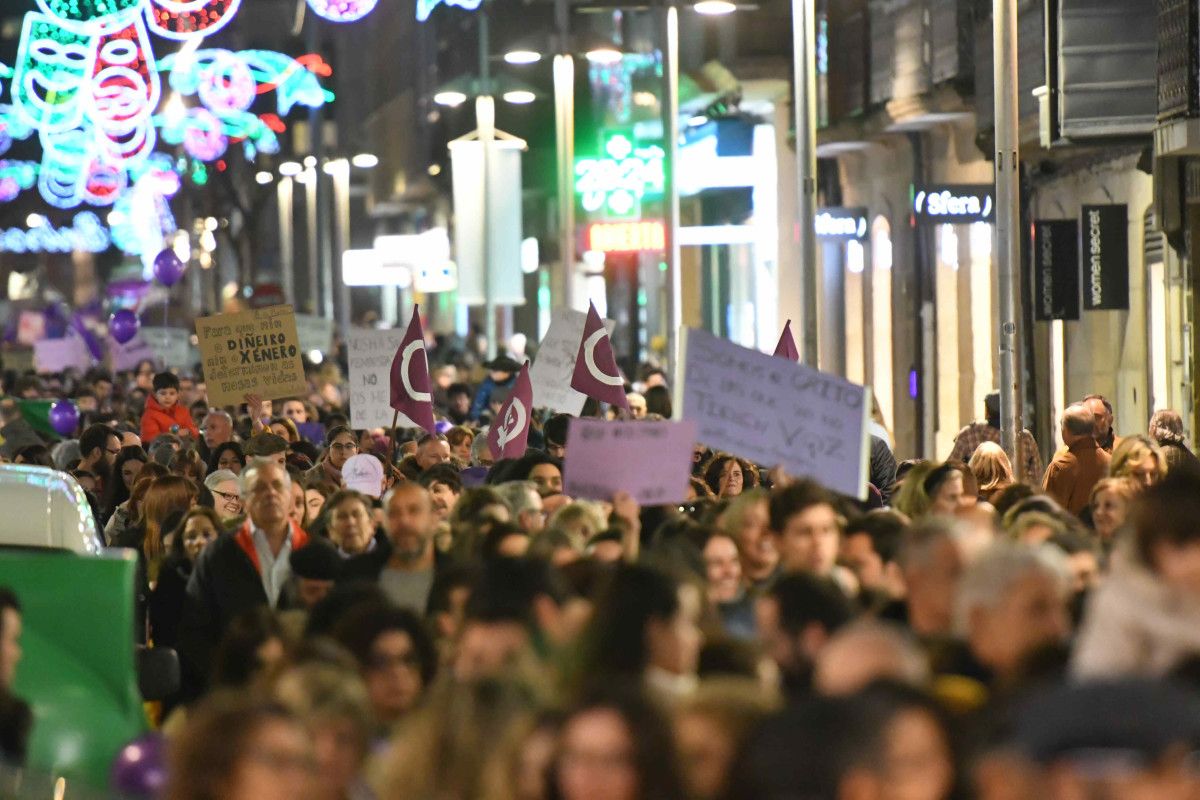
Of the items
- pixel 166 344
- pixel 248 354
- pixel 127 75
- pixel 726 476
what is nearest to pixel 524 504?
pixel 726 476

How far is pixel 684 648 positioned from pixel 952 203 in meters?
20.9

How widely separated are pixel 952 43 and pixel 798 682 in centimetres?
2531

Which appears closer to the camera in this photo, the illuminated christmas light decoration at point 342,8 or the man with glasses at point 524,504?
the man with glasses at point 524,504

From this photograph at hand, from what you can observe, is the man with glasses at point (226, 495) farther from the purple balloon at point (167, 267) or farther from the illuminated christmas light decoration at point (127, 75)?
the purple balloon at point (167, 267)

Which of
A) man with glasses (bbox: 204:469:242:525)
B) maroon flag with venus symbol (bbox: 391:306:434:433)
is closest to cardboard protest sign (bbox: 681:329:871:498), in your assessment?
man with glasses (bbox: 204:469:242:525)

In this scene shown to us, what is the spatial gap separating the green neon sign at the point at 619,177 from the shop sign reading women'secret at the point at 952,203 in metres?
15.3

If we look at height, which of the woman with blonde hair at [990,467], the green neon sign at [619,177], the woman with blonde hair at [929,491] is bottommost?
the woman with blonde hair at [990,467]

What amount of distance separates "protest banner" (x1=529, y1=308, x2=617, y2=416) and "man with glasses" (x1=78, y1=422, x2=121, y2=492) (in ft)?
9.70

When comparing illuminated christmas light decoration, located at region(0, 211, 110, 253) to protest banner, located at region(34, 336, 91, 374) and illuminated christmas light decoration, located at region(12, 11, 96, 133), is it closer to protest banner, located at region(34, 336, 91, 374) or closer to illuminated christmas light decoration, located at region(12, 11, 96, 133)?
protest banner, located at region(34, 336, 91, 374)

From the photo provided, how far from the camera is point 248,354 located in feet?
70.1

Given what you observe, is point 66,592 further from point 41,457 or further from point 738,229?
point 738,229

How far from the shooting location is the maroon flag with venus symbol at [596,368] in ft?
60.0

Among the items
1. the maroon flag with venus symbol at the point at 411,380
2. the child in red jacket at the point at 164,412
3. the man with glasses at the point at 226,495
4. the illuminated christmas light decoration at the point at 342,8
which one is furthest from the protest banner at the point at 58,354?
the man with glasses at the point at 226,495

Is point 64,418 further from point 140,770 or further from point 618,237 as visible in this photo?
point 140,770
